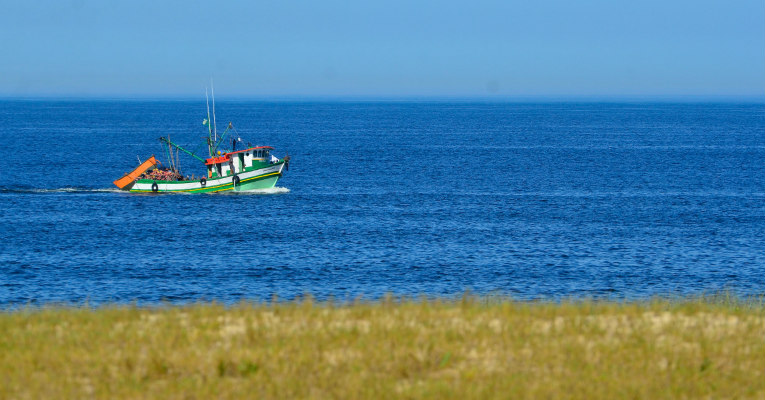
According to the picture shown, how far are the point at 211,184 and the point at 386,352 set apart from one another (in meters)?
68.3

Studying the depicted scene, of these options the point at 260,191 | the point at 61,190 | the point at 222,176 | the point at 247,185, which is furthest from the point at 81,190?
the point at 260,191

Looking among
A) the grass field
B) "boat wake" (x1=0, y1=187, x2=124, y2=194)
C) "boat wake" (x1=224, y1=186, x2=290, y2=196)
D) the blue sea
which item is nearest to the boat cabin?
"boat wake" (x1=224, y1=186, x2=290, y2=196)

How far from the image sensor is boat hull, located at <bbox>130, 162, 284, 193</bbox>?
8181 cm

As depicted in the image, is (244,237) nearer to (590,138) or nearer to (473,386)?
(473,386)

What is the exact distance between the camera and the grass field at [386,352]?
557 inches

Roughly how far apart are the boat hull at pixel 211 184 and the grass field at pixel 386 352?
206ft

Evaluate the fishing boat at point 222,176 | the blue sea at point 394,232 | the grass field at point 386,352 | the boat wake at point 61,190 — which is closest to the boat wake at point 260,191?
the fishing boat at point 222,176

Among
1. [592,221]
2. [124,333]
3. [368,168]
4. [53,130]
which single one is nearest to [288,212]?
[592,221]

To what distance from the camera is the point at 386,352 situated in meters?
16.0

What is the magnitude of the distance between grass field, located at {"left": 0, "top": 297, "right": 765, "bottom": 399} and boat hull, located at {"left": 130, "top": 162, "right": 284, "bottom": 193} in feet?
206

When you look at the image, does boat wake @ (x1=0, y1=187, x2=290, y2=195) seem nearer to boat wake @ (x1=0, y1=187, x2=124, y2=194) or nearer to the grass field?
boat wake @ (x1=0, y1=187, x2=124, y2=194)

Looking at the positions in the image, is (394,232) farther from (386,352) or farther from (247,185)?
(386,352)

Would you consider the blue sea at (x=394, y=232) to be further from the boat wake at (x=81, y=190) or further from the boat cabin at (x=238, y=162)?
the boat cabin at (x=238, y=162)

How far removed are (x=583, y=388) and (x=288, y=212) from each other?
5722 cm
